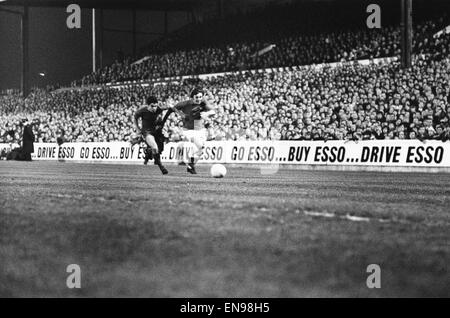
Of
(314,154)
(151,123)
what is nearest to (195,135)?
(151,123)

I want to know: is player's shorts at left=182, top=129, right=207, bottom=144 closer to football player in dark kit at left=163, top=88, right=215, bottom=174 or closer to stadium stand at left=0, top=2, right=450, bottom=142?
football player in dark kit at left=163, top=88, right=215, bottom=174

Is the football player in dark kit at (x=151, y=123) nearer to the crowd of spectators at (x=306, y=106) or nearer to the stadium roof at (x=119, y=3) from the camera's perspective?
the crowd of spectators at (x=306, y=106)

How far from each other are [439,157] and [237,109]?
10189mm

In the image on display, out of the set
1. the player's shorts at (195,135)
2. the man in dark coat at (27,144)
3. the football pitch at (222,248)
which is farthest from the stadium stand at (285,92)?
the football pitch at (222,248)

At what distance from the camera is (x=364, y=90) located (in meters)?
25.2

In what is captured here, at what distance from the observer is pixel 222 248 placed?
521 cm

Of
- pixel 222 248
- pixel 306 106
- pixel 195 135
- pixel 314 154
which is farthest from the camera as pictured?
pixel 306 106

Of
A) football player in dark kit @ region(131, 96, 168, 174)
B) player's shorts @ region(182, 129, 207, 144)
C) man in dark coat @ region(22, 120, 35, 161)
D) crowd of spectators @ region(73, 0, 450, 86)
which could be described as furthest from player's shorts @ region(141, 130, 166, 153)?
man in dark coat @ region(22, 120, 35, 161)

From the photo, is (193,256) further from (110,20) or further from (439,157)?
(110,20)

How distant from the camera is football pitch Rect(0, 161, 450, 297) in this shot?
4.01 m

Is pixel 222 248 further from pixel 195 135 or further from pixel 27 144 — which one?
pixel 27 144

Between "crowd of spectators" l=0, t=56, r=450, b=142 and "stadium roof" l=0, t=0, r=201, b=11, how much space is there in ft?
34.0

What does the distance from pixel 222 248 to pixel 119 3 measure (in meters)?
45.0
